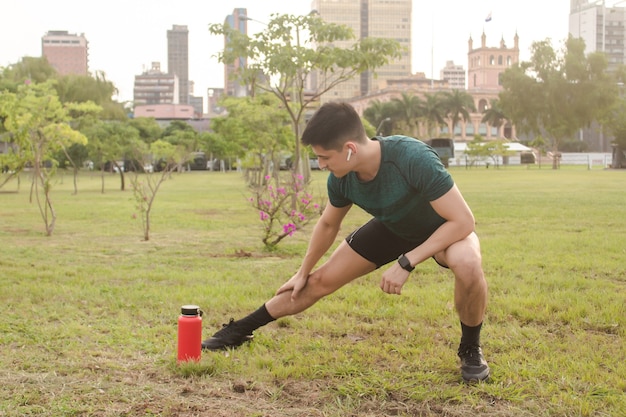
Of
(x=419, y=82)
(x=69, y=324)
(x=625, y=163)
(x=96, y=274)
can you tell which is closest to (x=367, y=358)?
(x=69, y=324)

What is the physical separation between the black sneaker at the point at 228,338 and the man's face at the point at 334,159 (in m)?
1.38

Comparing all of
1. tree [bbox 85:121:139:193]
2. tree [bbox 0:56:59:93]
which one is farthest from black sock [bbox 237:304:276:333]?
tree [bbox 0:56:59:93]

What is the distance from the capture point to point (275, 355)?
14.4 feet

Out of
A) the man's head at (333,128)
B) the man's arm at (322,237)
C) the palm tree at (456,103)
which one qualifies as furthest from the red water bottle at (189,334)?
the palm tree at (456,103)

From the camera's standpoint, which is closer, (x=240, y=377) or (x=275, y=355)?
(x=240, y=377)

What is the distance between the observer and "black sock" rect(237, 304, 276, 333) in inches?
173

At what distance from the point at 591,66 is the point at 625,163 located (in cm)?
1086

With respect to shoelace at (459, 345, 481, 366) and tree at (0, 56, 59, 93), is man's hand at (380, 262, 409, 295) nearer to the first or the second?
shoelace at (459, 345, 481, 366)

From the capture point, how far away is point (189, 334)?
403 cm

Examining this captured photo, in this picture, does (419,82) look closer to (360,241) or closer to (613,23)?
(613,23)

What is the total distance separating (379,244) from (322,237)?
0.33 m

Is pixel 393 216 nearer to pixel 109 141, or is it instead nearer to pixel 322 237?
pixel 322 237

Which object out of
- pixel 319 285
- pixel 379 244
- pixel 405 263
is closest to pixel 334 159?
pixel 405 263

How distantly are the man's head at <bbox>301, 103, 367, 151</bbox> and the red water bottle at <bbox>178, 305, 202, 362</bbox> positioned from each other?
1181 mm
